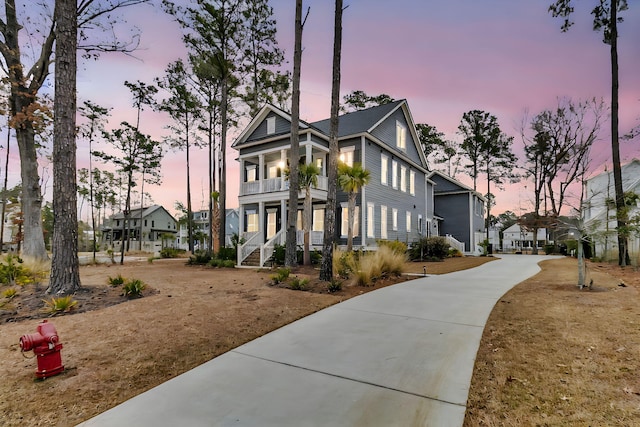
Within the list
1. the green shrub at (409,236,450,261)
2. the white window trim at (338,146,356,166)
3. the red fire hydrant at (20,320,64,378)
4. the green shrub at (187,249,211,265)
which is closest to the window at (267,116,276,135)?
the white window trim at (338,146,356,166)

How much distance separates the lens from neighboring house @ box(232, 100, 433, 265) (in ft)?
57.1

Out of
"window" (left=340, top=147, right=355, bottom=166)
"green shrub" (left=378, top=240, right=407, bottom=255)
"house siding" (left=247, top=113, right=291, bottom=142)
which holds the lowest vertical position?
"green shrub" (left=378, top=240, right=407, bottom=255)

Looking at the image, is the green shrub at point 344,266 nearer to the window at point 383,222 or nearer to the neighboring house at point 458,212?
the window at point 383,222

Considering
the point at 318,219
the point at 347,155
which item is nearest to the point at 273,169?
the point at 318,219

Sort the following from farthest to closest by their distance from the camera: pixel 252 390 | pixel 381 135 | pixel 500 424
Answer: pixel 381 135 < pixel 252 390 < pixel 500 424

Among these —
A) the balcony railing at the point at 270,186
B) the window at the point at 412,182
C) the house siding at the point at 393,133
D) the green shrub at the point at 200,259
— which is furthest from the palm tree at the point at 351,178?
the window at the point at 412,182

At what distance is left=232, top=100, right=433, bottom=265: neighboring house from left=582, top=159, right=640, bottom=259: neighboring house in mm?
9789

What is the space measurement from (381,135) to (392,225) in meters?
5.93

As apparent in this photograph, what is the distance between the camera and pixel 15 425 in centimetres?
247

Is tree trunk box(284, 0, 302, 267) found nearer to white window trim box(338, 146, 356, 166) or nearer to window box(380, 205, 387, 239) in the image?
white window trim box(338, 146, 356, 166)

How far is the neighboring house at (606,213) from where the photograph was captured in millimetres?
8391

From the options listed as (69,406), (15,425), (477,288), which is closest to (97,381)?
(69,406)

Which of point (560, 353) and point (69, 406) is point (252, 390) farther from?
point (560, 353)

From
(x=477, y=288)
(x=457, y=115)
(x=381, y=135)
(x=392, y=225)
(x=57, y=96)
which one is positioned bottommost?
(x=477, y=288)
